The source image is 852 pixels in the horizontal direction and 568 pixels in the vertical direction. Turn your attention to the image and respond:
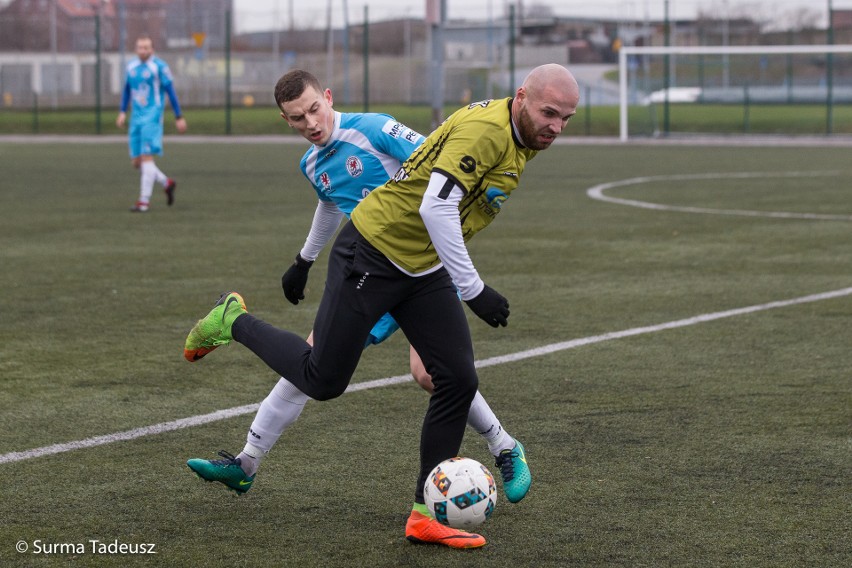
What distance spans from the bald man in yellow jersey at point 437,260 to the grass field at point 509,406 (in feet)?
1.56

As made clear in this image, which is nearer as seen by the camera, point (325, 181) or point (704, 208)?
point (325, 181)

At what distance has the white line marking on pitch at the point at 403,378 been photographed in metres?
5.61

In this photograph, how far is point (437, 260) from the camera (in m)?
4.70

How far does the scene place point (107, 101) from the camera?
48438 millimetres

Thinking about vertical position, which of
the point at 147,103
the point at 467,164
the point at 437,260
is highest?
the point at 147,103

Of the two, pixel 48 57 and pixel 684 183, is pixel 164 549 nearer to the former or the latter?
pixel 684 183

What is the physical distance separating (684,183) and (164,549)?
52.3ft

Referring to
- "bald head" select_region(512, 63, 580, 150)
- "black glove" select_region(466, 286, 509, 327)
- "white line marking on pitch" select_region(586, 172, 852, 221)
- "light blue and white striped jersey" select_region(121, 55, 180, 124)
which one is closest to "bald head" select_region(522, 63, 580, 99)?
"bald head" select_region(512, 63, 580, 150)

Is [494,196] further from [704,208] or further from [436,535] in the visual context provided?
[704,208]

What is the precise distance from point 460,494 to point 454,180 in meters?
1.09

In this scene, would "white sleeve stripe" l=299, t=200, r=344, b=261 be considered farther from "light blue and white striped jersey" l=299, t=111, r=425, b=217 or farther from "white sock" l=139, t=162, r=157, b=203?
"white sock" l=139, t=162, r=157, b=203

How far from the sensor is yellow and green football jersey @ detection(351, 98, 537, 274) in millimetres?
4344

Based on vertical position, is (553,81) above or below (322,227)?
above

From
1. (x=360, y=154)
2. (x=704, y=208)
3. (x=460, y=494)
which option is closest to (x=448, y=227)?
(x=460, y=494)
